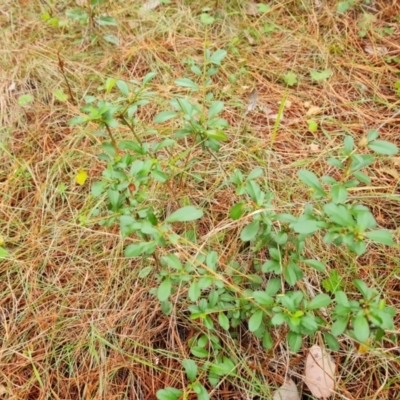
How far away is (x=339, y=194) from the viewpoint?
1.15 meters

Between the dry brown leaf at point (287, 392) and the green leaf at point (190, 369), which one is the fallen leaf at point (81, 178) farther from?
the dry brown leaf at point (287, 392)

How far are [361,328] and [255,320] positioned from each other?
269mm

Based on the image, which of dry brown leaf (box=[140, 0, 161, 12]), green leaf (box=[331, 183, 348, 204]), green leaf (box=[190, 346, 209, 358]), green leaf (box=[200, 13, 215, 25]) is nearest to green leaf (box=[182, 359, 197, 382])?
green leaf (box=[190, 346, 209, 358])

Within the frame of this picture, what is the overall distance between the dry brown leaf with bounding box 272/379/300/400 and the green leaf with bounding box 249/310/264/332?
264 mm

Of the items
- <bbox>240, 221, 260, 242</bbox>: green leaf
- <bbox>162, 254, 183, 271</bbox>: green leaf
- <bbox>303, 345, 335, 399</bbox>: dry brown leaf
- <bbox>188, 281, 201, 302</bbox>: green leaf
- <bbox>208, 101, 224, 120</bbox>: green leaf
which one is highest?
<bbox>208, 101, 224, 120</bbox>: green leaf

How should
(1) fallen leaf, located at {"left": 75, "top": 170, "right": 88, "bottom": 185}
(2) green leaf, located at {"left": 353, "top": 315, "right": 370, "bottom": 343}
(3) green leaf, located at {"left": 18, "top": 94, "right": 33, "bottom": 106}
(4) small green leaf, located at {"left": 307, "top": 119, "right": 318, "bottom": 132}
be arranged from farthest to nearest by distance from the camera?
(3) green leaf, located at {"left": 18, "top": 94, "right": 33, "bottom": 106} < (4) small green leaf, located at {"left": 307, "top": 119, "right": 318, "bottom": 132} < (1) fallen leaf, located at {"left": 75, "top": 170, "right": 88, "bottom": 185} < (2) green leaf, located at {"left": 353, "top": 315, "right": 370, "bottom": 343}

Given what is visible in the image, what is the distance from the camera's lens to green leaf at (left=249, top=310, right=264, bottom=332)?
3.80 feet

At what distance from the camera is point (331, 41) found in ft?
7.47

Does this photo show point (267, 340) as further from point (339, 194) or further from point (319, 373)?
point (339, 194)

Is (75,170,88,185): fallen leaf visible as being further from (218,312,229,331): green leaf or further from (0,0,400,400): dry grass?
(218,312,229,331): green leaf

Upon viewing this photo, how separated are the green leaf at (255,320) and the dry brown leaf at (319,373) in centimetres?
26

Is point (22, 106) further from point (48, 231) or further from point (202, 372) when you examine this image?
point (202, 372)

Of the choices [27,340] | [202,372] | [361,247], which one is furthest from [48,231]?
[361,247]

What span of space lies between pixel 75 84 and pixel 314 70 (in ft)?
3.73
